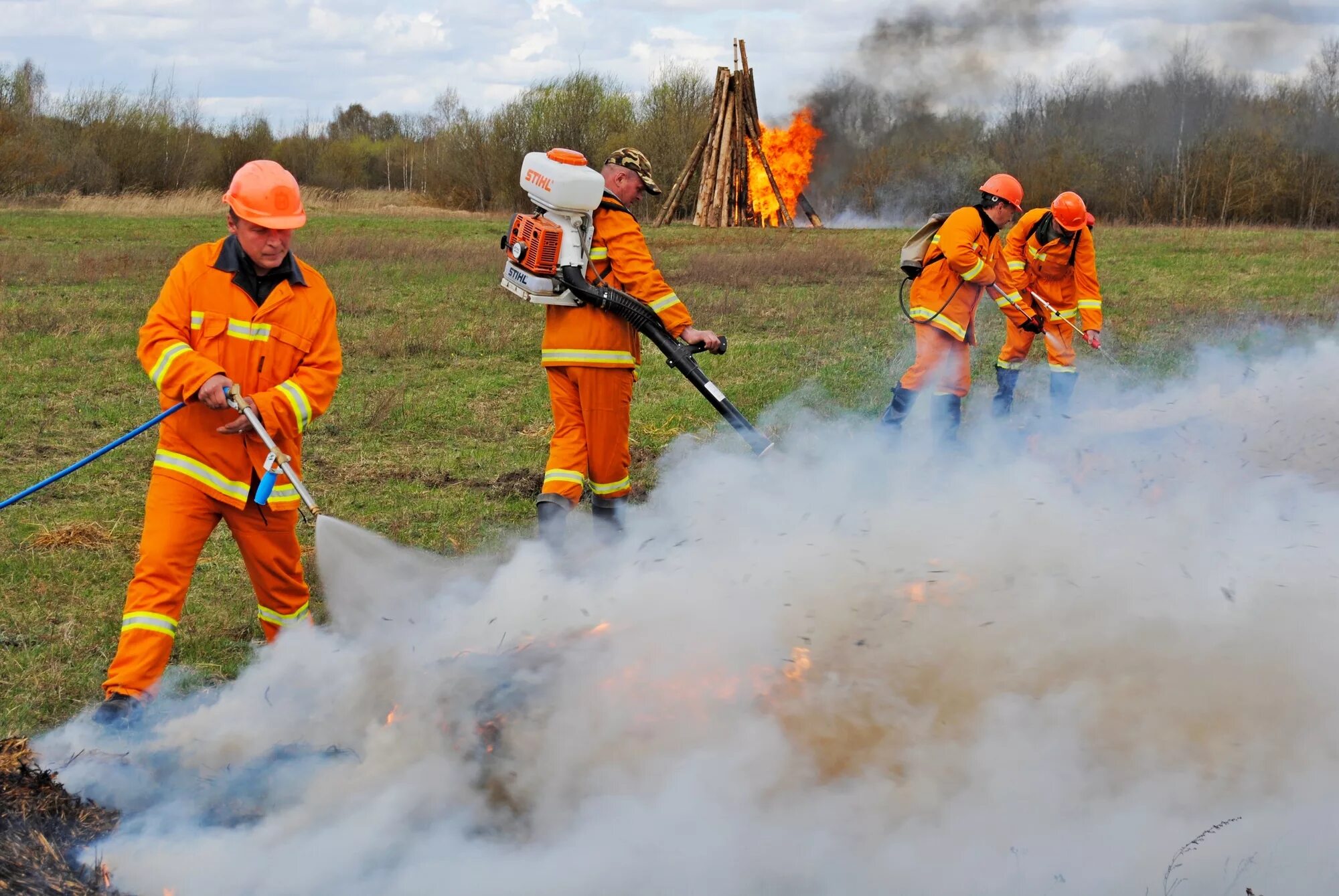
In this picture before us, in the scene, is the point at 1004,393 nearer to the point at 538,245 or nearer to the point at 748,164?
the point at 538,245

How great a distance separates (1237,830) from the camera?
10.2ft

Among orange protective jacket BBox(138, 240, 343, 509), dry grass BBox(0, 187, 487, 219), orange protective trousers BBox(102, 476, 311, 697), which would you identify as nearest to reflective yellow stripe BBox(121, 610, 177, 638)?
orange protective trousers BBox(102, 476, 311, 697)

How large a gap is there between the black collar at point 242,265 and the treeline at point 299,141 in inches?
1405

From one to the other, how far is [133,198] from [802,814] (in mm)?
35391

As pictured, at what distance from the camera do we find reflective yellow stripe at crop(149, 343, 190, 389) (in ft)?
12.0

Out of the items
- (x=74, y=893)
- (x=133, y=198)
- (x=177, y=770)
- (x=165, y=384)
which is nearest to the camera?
(x=74, y=893)

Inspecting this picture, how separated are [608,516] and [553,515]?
1.19 feet

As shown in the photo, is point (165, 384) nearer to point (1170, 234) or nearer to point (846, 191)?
point (1170, 234)

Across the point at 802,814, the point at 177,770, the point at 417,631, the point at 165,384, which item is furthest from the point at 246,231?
the point at 802,814

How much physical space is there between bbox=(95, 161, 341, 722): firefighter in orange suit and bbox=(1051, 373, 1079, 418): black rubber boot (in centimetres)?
606

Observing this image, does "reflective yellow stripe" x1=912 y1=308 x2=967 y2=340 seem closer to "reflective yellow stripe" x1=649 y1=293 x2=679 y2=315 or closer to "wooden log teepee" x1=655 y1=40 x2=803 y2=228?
"reflective yellow stripe" x1=649 y1=293 x2=679 y2=315

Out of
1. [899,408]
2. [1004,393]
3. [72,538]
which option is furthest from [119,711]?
[1004,393]

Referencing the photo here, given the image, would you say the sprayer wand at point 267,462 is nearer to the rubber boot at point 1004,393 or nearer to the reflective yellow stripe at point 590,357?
the reflective yellow stripe at point 590,357

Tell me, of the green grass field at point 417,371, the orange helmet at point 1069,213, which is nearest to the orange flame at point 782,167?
the green grass field at point 417,371
